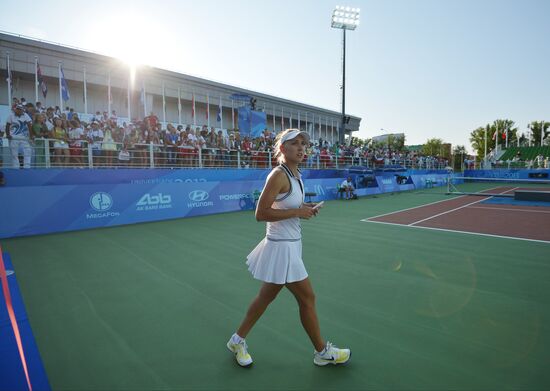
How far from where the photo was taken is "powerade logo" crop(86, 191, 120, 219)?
9.75m

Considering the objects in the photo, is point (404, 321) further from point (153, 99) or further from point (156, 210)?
point (153, 99)

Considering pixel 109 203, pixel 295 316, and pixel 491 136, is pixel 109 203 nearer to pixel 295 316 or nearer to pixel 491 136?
pixel 295 316

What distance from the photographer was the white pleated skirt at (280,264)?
8.56 feet

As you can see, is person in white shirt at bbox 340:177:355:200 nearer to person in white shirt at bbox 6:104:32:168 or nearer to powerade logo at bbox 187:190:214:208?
→ powerade logo at bbox 187:190:214:208

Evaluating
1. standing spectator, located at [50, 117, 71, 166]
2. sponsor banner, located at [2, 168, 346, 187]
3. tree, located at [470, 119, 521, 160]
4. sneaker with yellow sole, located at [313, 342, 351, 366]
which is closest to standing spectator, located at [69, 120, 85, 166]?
standing spectator, located at [50, 117, 71, 166]

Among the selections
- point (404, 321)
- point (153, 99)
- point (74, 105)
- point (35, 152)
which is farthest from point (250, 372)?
point (153, 99)

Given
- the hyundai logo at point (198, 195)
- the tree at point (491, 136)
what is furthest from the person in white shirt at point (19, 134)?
the tree at point (491, 136)

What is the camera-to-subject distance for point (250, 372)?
2.83 meters

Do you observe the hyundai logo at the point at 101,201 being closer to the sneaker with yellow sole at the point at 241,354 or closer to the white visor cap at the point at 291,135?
the sneaker with yellow sole at the point at 241,354

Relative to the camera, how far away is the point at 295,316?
3953 millimetres

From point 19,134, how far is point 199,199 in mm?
6113

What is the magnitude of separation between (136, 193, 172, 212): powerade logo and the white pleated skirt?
9.10 metres

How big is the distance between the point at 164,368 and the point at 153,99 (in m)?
29.8

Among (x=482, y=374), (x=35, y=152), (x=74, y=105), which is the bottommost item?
(x=482, y=374)
